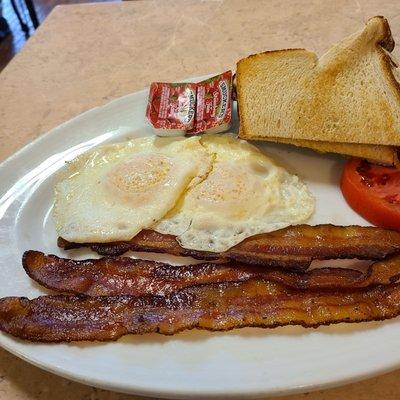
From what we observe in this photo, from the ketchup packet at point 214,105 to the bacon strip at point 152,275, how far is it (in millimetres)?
619

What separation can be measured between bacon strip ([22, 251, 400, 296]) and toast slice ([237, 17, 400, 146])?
0.50 metres

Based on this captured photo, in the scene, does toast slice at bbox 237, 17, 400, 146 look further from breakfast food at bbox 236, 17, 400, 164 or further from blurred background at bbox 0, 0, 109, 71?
blurred background at bbox 0, 0, 109, 71

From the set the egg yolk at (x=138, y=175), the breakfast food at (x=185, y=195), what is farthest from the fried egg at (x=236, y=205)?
the egg yolk at (x=138, y=175)

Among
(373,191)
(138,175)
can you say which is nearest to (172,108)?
(138,175)

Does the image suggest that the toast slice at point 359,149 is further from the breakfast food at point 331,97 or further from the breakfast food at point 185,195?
the breakfast food at point 185,195

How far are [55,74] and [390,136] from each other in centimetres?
182

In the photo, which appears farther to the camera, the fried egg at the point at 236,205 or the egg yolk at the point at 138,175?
the egg yolk at the point at 138,175

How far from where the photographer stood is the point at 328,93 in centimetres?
167

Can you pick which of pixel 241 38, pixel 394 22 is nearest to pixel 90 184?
pixel 241 38

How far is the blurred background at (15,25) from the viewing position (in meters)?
4.98

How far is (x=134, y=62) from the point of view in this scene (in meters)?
2.56

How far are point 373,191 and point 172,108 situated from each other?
86cm

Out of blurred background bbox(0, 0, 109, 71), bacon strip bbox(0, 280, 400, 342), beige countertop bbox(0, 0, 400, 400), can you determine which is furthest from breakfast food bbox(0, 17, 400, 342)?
blurred background bbox(0, 0, 109, 71)

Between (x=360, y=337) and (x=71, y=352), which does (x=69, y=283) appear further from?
(x=360, y=337)
